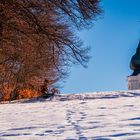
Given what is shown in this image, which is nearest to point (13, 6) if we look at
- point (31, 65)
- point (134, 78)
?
point (31, 65)

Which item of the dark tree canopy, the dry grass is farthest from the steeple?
the dark tree canopy

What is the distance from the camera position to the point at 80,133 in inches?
196

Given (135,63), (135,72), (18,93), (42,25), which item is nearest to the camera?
(42,25)

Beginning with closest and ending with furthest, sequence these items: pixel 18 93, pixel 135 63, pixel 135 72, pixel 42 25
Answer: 1. pixel 42 25
2. pixel 18 93
3. pixel 135 63
4. pixel 135 72

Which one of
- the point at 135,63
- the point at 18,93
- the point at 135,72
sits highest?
the point at 135,63

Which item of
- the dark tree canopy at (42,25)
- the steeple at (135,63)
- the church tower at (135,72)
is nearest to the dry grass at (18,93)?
the dark tree canopy at (42,25)

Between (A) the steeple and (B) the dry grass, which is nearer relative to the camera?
(B) the dry grass

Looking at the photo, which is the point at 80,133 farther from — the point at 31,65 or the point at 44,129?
the point at 31,65

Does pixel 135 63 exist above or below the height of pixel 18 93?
above

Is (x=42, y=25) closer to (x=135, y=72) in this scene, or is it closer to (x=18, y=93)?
(x=18, y=93)

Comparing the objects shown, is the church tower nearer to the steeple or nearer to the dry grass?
the steeple

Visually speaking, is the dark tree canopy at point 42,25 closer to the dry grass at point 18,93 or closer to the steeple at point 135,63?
the dry grass at point 18,93

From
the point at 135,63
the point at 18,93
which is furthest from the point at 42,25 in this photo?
the point at 135,63

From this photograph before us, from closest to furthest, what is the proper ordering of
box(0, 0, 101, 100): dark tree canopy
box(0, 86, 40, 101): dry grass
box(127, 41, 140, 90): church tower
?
box(0, 0, 101, 100): dark tree canopy → box(0, 86, 40, 101): dry grass → box(127, 41, 140, 90): church tower
